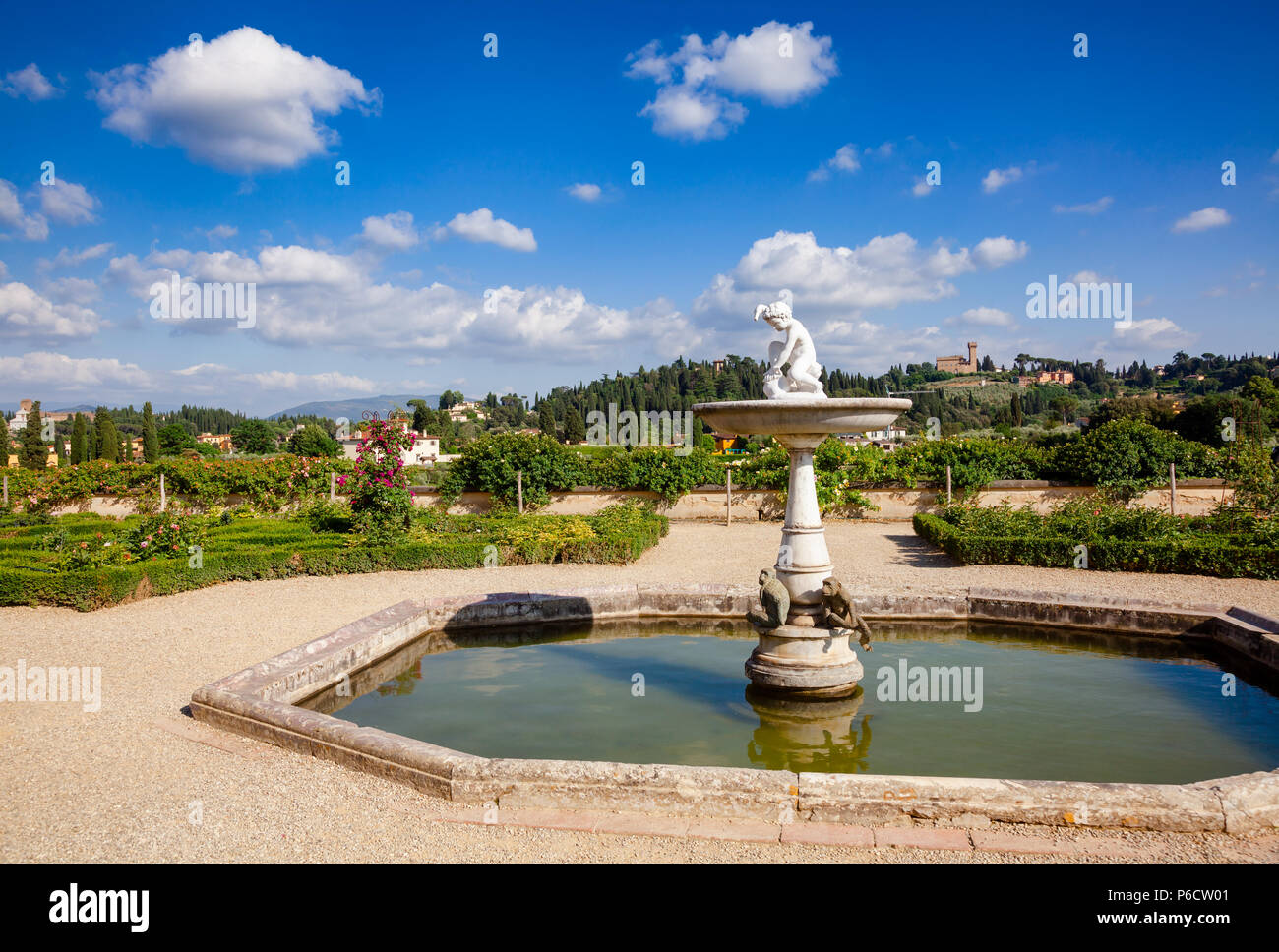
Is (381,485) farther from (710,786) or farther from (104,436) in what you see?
(104,436)

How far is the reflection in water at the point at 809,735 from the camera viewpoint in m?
5.26

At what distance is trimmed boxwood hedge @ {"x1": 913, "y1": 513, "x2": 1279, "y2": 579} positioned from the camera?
34.3ft

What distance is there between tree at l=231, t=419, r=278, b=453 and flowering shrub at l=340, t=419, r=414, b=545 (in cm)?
7142

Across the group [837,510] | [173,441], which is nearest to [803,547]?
[837,510]

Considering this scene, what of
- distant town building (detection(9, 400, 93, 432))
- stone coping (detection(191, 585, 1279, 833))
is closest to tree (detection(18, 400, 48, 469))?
distant town building (detection(9, 400, 93, 432))

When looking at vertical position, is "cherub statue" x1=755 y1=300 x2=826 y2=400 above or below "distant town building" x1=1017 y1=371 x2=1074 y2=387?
below

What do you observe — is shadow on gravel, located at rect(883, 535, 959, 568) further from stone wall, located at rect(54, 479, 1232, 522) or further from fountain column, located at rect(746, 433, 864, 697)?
fountain column, located at rect(746, 433, 864, 697)

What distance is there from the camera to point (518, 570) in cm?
1210

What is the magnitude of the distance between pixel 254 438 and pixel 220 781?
93.9 metres

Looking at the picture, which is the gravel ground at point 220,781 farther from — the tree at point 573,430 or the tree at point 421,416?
the tree at point 573,430

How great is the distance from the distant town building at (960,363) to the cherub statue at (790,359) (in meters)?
172
